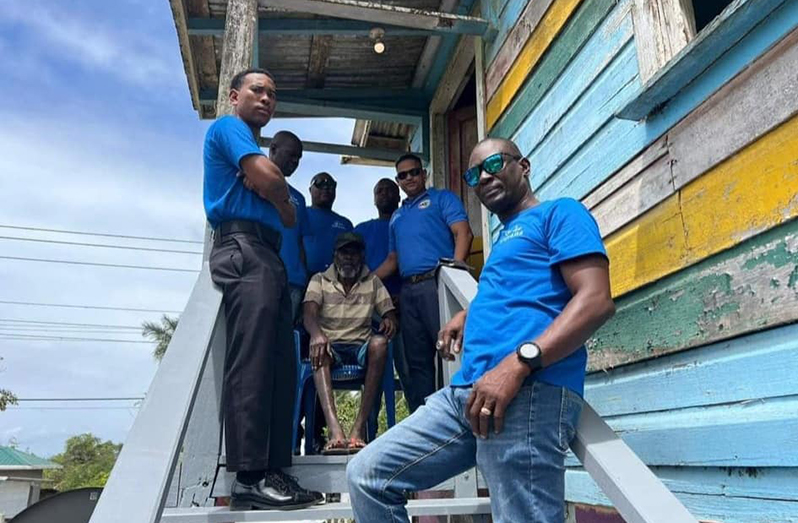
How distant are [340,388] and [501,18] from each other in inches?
89.3

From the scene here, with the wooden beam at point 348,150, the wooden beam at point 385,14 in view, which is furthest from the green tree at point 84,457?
the wooden beam at point 385,14

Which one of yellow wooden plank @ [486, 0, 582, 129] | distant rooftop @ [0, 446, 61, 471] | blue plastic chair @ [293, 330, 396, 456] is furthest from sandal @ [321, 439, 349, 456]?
distant rooftop @ [0, 446, 61, 471]

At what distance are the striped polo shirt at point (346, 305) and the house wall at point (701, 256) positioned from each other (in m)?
1.25

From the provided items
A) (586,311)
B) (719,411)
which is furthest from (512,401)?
(719,411)

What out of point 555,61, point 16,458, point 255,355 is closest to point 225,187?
point 255,355

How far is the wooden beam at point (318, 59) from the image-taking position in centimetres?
430

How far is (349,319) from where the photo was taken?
10.4 ft

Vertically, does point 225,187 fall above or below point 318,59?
below

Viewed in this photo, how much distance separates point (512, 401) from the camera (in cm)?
131

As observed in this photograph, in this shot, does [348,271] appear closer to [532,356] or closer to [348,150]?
[532,356]

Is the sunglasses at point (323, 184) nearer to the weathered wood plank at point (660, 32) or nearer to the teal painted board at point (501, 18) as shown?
the teal painted board at point (501, 18)

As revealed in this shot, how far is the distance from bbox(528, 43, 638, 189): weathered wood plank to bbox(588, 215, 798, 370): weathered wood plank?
627 millimetres

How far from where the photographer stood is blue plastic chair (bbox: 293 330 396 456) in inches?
121

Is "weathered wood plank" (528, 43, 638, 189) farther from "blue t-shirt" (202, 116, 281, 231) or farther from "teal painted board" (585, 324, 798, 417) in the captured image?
"blue t-shirt" (202, 116, 281, 231)
